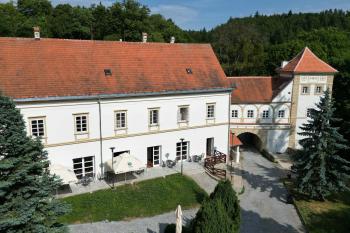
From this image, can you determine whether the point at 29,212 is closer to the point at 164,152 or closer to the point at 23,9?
the point at 164,152

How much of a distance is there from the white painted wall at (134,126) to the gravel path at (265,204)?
3900 millimetres

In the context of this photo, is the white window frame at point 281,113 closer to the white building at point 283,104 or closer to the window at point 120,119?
the white building at point 283,104

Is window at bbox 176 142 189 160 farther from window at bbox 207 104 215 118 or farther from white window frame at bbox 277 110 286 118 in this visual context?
white window frame at bbox 277 110 286 118

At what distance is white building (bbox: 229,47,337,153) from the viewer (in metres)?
33.1

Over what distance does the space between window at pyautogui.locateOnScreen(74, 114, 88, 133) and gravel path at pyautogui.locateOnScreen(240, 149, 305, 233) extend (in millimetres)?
11678

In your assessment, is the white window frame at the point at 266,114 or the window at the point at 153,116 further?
the white window frame at the point at 266,114

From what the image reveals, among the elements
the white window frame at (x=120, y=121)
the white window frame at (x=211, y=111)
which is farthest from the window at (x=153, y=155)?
the white window frame at (x=211, y=111)

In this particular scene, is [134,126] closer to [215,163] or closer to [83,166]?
[83,166]

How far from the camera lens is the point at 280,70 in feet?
Answer: 116

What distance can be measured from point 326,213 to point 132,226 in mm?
12796

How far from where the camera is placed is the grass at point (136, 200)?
18.2 metres

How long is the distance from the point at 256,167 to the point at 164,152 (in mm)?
9973

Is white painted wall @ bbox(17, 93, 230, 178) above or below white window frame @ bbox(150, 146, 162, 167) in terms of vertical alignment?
above

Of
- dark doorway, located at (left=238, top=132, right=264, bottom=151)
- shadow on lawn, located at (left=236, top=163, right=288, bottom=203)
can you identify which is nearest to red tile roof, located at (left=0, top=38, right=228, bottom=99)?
shadow on lawn, located at (left=236, top=163, right=288, bottom=203)
